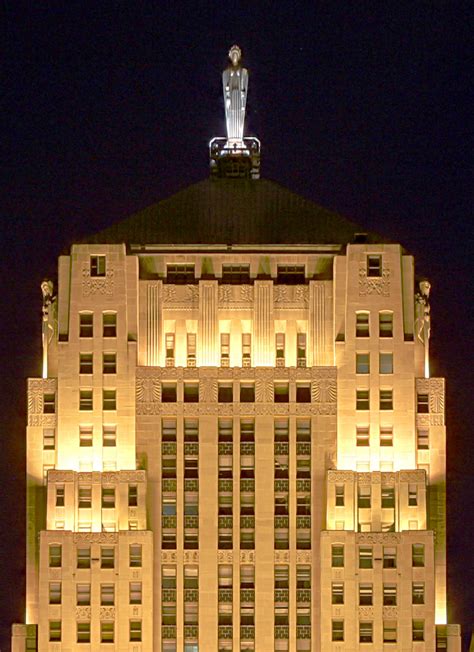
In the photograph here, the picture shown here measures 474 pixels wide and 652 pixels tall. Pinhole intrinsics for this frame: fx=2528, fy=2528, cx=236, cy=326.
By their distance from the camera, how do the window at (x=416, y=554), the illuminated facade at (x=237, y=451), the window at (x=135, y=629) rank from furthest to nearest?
the window at (x=135, y=629) < the illuminated facade at (x=237, y=451) < the window at (x=416, y=554)

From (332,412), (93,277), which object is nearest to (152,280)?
(93,277)

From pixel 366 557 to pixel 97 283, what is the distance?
1580 cm

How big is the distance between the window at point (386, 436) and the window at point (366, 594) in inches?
238

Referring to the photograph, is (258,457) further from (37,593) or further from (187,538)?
(37,593)

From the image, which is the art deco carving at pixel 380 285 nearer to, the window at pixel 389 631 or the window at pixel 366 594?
the window at pixel 366 594

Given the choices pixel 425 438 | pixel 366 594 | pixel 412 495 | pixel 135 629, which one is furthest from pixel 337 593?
pixel 135 629

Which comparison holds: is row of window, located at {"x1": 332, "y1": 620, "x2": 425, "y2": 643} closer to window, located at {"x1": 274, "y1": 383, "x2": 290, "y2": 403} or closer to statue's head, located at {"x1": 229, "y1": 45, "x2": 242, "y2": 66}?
window, located at {"x1": 274, "y1": 383, "x2": 290, "y2": 403}

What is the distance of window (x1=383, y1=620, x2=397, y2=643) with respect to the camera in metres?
102

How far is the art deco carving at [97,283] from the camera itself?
10438cm

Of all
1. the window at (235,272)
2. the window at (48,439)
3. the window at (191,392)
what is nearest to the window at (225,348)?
the window at (191,392)

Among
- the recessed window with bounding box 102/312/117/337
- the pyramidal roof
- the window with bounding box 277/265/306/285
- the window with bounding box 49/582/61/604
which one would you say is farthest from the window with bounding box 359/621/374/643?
the pyramidal roof

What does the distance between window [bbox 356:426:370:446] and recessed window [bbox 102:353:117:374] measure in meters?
10.3

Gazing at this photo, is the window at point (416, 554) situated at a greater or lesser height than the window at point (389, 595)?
greater

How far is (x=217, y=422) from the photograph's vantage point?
340 ft
